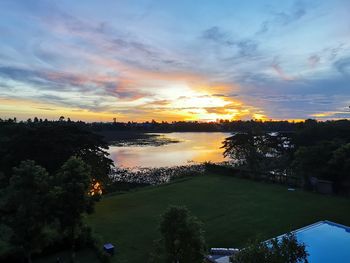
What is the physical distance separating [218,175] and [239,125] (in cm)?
11349

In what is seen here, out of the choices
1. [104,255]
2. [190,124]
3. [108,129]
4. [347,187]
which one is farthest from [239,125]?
[104,255]

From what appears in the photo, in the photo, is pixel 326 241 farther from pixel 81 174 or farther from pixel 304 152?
pixel 81 174

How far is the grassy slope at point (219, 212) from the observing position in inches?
637

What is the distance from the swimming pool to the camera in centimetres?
1434

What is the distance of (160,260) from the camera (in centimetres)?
977

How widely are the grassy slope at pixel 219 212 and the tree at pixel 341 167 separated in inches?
91.5

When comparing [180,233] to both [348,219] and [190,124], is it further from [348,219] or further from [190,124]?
[190,124]

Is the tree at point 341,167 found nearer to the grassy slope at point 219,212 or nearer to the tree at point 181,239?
the grassy slope at point 219,212

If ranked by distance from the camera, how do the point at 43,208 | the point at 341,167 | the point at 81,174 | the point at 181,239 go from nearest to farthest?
the point at 181,239 < the point at 43,208 < the point at 81,174 < the point at 341,167

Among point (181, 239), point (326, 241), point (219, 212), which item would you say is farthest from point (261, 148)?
point (181, 239)

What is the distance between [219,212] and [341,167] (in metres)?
10.8

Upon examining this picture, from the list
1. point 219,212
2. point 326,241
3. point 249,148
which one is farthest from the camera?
point 249,148

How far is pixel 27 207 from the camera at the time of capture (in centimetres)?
1135

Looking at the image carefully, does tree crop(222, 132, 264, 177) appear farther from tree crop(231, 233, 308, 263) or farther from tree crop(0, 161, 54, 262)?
tree crop(231, 233, 308, 263)
